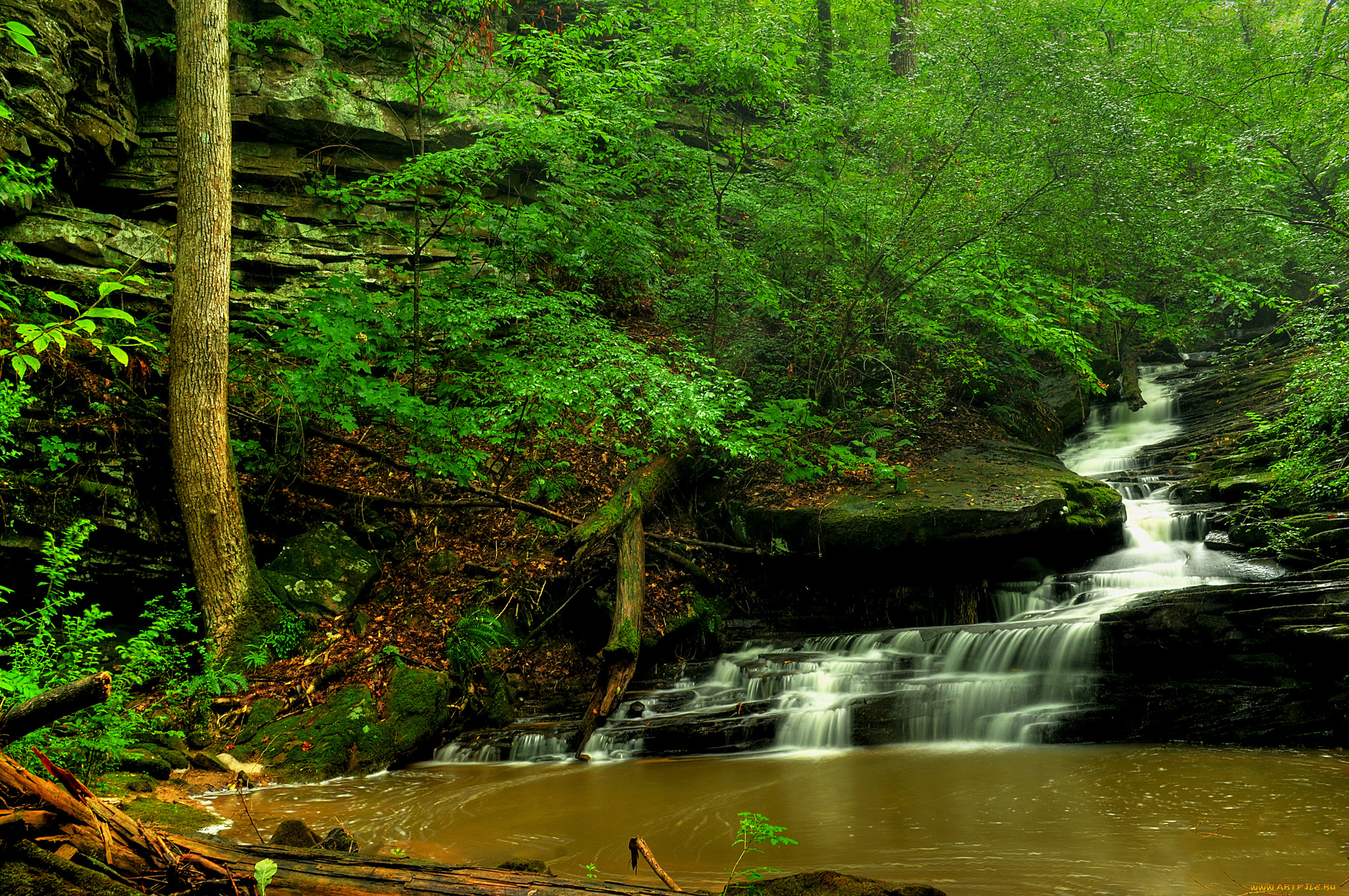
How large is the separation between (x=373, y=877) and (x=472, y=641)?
17.8ft

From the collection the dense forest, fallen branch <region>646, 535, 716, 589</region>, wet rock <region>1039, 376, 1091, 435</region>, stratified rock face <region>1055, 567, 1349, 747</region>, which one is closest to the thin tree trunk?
the dense forest

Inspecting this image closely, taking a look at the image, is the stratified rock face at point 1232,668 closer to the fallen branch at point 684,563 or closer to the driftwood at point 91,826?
the fallen branch at point 684,563

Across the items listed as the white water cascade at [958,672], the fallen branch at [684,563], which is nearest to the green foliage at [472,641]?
the white water cascade at [958,672]

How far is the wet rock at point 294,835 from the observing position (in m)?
3.24

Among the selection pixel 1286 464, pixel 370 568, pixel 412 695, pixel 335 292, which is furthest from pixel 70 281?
pixel 1286 464

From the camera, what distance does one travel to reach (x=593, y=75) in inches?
327

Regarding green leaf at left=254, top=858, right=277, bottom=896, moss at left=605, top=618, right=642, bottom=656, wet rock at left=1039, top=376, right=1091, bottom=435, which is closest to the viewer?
green leaf at left=254, top=858, right=277, bottom=896

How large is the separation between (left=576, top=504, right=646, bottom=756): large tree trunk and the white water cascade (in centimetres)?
17

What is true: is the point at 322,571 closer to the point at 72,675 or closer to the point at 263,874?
the point at 72,675

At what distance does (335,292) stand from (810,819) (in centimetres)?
720

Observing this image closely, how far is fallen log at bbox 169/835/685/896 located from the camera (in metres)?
2.21

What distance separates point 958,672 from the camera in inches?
301

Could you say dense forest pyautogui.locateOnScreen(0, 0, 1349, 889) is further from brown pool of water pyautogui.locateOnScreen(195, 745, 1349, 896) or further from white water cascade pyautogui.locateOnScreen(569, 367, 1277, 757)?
brown pool of water pyautogui.locateOnScreen(195, 745, 1349, 896)

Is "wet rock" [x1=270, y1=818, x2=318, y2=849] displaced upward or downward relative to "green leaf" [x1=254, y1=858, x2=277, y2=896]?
downward
